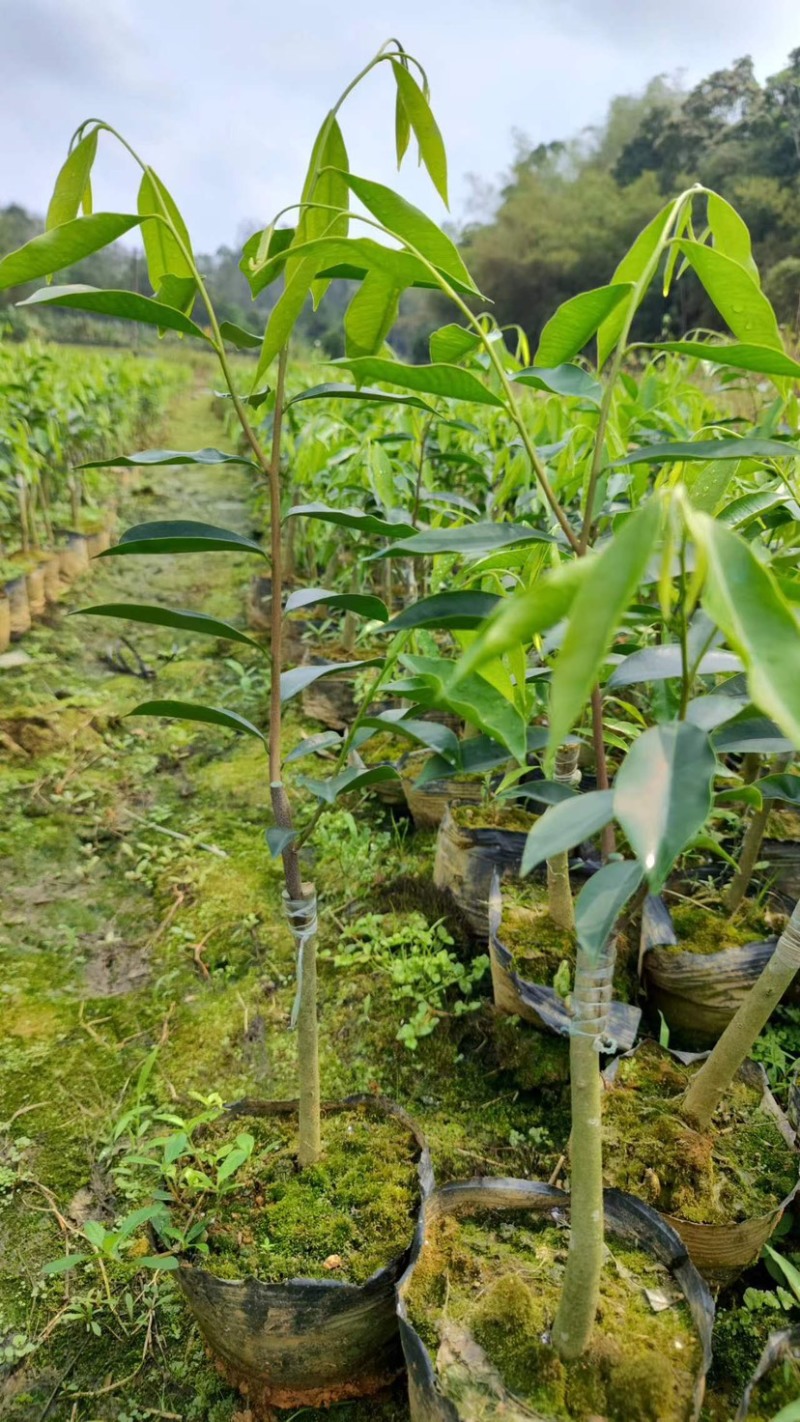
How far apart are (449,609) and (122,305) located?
0.38m

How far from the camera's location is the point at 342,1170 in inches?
39.5

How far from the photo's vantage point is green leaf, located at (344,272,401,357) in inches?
27.1

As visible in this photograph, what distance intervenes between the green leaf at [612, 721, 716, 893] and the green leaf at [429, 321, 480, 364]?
0.43 meters

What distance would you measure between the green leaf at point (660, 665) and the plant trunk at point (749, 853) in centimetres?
74

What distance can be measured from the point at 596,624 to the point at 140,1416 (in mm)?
1126

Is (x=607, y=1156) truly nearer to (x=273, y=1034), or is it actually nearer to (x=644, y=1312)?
(x=644, y=1312)

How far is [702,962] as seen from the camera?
127cm

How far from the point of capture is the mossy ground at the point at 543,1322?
0.73 meters

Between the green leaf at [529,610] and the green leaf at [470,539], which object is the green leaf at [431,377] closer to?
Answer: the green leaf at [470,539]

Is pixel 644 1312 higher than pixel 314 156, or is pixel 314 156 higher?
pixel 314 156

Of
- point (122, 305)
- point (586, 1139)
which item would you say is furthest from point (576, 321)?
point (586, 1139)

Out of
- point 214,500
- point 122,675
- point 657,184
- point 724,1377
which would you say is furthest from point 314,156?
point 657,184

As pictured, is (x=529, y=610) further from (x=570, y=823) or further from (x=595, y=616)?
(x=570, y=823)

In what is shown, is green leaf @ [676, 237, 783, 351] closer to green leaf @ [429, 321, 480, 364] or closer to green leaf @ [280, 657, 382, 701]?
green leaf @ [429, 321, 480, 364]
